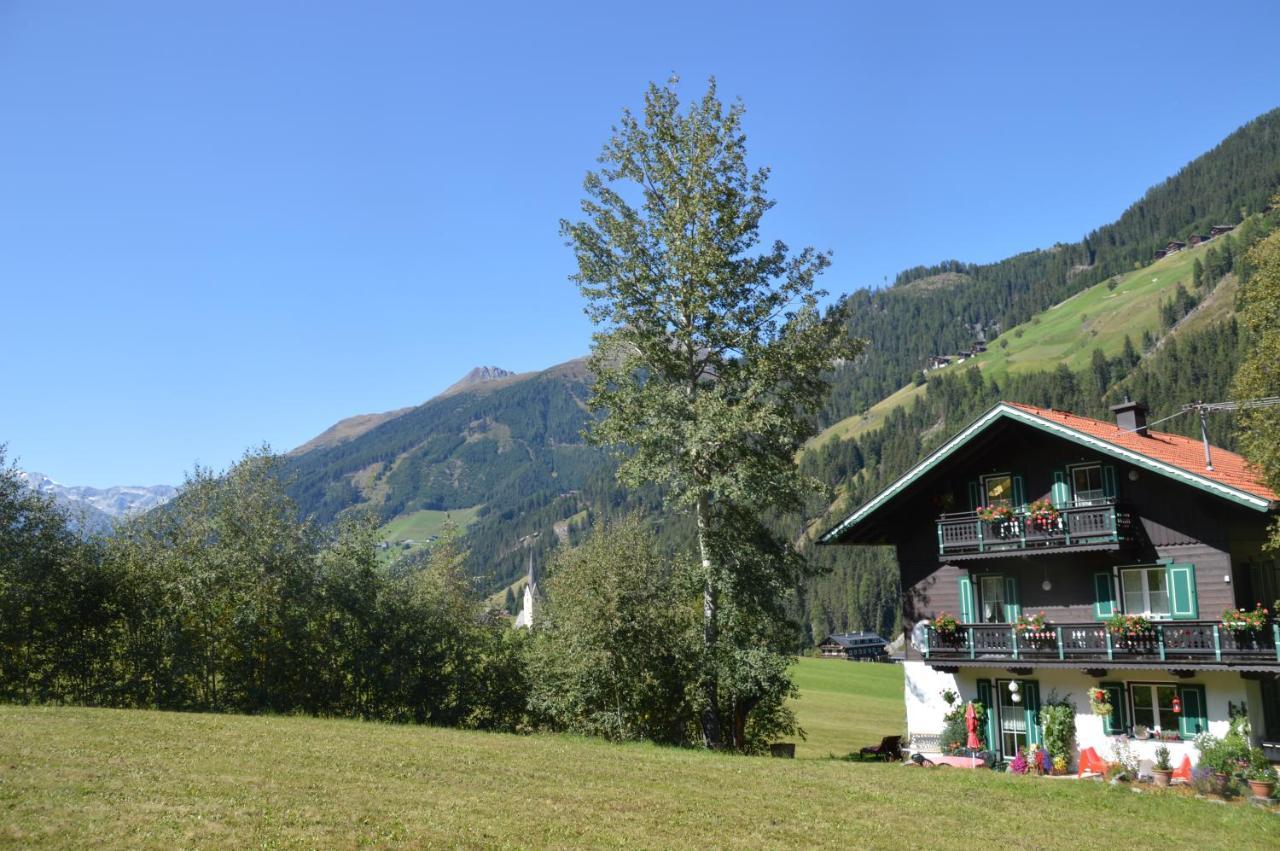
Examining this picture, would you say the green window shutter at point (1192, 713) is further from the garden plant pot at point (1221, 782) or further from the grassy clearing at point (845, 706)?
the grassy clearing at point (845, 706)

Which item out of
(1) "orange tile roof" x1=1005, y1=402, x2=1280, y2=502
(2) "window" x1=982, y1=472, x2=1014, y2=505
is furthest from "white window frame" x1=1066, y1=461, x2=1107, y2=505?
(2) "window" x1=982, y1=472, x2=1014, y2=505

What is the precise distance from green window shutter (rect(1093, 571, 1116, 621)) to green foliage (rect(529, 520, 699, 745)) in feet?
38.1

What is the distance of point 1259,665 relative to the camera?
2227 cm

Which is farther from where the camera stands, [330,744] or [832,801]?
[330,744]

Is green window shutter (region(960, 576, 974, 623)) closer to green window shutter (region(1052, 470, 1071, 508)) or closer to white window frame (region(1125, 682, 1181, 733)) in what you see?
green window shutter (region(1052, 470, 1071, 508))

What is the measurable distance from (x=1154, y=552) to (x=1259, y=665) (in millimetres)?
4153

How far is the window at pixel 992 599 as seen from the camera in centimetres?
2845

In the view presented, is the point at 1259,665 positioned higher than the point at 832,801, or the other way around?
the point at 1259,665

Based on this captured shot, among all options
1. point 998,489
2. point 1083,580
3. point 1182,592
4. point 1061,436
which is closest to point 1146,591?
point 1182,592

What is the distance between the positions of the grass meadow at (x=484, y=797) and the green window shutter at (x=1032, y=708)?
12.8 ft

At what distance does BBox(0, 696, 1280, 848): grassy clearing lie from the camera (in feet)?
42.4

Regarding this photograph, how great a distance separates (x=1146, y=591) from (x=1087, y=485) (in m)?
3.36

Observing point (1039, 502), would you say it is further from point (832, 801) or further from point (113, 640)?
point (113, 640)

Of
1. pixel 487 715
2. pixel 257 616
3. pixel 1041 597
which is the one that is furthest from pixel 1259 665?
pixel 257 616
